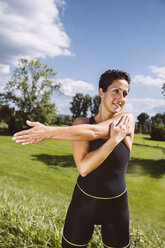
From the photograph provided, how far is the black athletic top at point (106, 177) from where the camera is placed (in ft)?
6.82

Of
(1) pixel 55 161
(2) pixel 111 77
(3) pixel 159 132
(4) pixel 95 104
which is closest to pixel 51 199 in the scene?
(2) pixel 111 77

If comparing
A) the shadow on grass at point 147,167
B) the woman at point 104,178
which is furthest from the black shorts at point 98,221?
the shadow on grass at point 147,167

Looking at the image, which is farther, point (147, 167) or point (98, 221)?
point (147, 167)

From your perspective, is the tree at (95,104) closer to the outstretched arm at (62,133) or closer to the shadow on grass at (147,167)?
the shadow on grass at (147,167)

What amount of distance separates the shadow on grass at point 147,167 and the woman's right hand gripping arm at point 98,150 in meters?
11.8

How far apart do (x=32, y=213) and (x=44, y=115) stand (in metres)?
25.3

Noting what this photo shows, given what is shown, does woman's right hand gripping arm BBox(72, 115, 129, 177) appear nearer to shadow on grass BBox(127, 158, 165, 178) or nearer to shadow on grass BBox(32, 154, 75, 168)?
shadow on grass BBox(127, 158, 165, 178)

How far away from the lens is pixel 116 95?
2145 mm

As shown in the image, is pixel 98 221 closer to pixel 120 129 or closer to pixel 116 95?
pixel 120 129

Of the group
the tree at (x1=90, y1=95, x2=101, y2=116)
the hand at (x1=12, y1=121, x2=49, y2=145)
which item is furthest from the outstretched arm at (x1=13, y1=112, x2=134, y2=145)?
the tree at (x1=90, y1=95, x2=101, y2=116)

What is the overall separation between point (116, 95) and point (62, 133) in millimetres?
690

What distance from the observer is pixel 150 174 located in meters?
13.2

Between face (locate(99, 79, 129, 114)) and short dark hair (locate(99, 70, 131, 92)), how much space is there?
0.04m

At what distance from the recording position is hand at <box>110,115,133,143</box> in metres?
2.02
